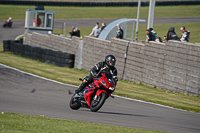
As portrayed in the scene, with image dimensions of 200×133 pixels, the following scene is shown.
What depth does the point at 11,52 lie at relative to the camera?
2561 centimetres

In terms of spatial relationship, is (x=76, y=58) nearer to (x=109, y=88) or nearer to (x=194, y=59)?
(x=194, y=59)

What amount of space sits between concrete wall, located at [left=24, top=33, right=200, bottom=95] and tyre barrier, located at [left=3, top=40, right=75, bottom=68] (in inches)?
39.0

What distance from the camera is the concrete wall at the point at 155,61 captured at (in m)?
13.5

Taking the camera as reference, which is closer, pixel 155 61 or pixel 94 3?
pixel 155 61

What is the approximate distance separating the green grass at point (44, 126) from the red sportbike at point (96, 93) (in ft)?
5.27

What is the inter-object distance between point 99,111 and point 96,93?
887 mm

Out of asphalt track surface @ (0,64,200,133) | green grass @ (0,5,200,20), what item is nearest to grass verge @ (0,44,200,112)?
asphalt track surface @ (0,64,200,133)

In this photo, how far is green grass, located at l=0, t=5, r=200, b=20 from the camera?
48.1 m

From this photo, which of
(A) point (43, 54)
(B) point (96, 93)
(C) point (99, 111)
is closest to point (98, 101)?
(B) point (96, 93)

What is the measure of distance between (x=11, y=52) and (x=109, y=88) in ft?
60.7

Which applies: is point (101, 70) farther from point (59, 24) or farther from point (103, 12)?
point (103, 12)

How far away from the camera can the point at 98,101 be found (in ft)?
28.8

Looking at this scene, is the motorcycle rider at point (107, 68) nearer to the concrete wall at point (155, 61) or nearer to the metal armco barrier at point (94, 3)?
the concrete wall at point (155, 61)

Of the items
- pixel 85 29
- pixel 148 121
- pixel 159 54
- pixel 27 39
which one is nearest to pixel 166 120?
pixel 148 121
